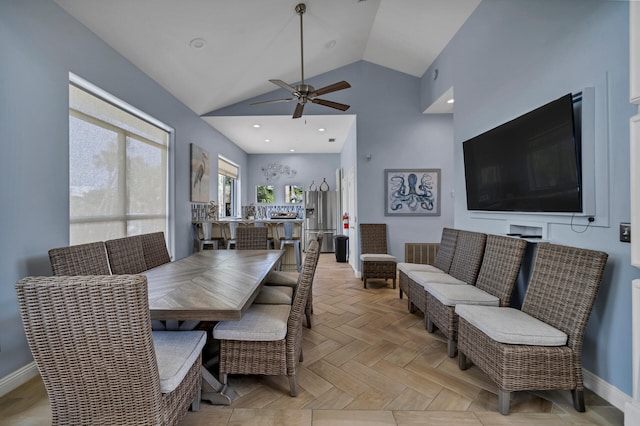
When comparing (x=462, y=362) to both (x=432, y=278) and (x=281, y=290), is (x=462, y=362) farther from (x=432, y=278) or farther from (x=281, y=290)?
(x=281, y=290)

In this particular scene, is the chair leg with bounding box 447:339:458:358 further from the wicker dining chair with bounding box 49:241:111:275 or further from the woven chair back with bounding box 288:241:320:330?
the wicker dining chair with bounding box 49:241:111:275

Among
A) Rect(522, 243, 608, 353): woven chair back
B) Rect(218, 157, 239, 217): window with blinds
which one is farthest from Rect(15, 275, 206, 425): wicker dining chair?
Rect(218, 157, 239, 217): window with blinds

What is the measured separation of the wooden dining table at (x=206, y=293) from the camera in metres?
1.43

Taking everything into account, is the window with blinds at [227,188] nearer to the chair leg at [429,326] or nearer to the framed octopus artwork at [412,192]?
the framed octopus artwork at [412,192]

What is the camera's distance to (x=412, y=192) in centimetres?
486

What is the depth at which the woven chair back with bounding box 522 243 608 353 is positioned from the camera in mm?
1597

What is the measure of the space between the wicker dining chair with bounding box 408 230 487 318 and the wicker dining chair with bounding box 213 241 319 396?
4.80ft

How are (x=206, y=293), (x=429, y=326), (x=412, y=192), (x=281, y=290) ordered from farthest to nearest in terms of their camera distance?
(x=412, y=192) < (x=429, y=326) < (x=281, y=290) < (x=206, y=293)

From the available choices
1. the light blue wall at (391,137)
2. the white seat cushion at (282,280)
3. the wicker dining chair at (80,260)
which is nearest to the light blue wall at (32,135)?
the wicker dining chair at (80,260)

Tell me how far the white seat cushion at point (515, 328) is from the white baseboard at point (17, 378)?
9.95ft

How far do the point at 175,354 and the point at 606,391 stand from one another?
8.06 ft

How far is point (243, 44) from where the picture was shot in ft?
11.1

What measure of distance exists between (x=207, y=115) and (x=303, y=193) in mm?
3542

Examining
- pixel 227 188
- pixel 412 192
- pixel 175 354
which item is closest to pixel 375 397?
pixel 175 354
